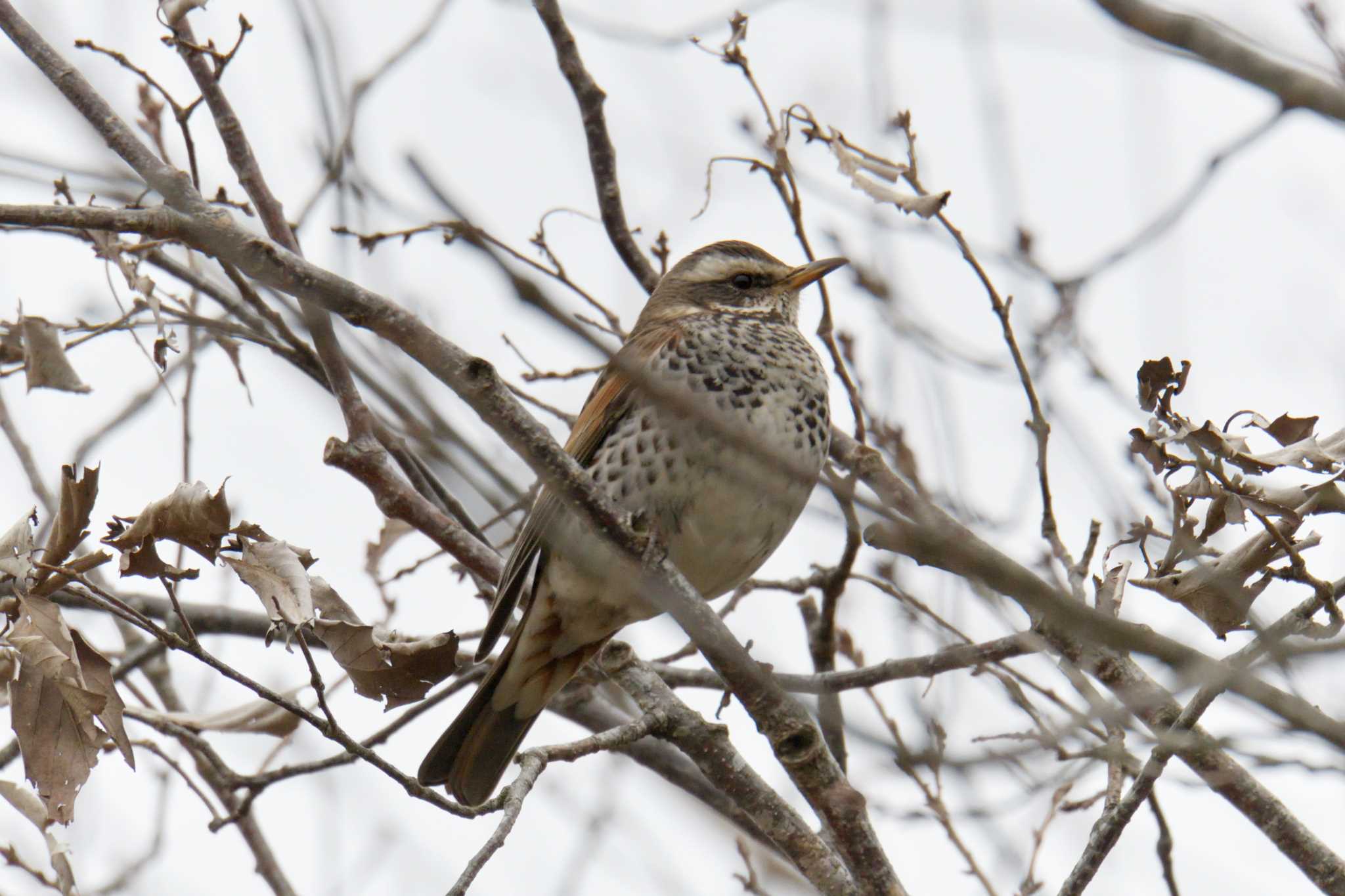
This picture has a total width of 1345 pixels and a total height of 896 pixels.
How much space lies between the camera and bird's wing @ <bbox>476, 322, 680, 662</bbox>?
5.09 m

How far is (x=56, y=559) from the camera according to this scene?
3.48m

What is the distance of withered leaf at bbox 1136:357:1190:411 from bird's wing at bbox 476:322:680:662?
5.24 feet

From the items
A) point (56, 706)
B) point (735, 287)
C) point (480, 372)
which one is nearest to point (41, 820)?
point (56, 706)

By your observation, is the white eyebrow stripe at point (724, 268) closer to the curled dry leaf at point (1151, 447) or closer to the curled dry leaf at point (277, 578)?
the curled dry leaf at point (1151, 447)

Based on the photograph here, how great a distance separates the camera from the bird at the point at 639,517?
522 centimetres

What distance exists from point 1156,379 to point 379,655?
82.0 inches

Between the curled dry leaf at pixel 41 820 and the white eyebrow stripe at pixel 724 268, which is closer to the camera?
the curled dry leaf at pixel 41 820

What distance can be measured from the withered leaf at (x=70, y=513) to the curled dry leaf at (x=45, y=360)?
5.68 feet

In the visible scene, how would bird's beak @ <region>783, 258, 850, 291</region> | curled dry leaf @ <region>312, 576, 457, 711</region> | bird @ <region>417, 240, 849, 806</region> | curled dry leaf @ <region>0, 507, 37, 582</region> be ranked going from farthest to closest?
1. bird's beak @ <region>783, 258, 850, 291</region>
2. bird @ <region>417, 240, 849, 806</region>
3. curled dry leaf @ <region>312, 576, 457, 711</region>
4. curled dry leaf @ <region>0, 507, 37, 582</region>

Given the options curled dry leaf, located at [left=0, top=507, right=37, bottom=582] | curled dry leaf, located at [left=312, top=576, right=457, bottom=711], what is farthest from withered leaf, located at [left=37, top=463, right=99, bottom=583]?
curled dry leaf, located at [left=312, top=576, right=457, bottom=711]

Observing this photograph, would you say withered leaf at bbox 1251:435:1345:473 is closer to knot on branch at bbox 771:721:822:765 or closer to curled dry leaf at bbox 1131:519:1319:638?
curled dry leaf at bbox 1131:519:1319:638

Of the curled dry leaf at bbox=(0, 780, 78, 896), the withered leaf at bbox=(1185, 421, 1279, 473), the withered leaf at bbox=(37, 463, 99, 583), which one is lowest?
the curled dry leaf at bbox=(0, 780, 78, 896)

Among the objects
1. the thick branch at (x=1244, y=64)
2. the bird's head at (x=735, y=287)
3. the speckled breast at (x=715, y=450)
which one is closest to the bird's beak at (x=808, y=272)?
the bird's head at (x=735, y=287)

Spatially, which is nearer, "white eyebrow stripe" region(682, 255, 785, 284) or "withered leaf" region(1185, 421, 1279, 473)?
"withered leaf" region(1185, 421, 1279, 473)
